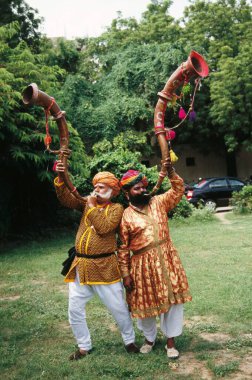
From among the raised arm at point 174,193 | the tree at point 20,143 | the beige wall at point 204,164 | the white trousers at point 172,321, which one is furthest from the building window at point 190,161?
the white trousers at point 172,321

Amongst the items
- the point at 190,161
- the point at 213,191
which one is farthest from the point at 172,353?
the point at 190,161

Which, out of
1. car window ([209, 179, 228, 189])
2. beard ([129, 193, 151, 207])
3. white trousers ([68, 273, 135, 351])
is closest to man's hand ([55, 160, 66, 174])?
beard ([129, 193, 151, 207])

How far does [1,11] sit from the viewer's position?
1816cm

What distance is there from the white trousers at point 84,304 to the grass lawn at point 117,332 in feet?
0.90

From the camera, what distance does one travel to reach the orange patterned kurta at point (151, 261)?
3.99 meters

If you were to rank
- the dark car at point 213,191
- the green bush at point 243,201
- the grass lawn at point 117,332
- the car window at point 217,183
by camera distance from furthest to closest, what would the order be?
the car window at point 217,183
the dark car at point 213,191
the green bush at point 243,201
the grass lawn at point 117,332

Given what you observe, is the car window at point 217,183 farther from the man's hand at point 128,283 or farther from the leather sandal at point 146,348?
the man's hand at point 128,283

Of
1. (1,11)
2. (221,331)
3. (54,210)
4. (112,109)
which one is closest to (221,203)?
(112,109)

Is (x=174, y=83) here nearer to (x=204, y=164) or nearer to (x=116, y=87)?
(x=116, y=87)

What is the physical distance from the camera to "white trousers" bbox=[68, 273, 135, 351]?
4.11 meters

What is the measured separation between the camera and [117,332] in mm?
4906

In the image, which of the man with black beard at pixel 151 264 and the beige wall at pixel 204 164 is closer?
the man with black beard at pixel 151 264

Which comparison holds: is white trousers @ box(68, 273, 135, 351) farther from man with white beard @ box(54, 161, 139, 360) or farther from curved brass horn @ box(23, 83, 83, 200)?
curved brass horn @ box(23, 83, 83, 200)

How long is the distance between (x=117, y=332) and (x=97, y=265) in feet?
3.95
